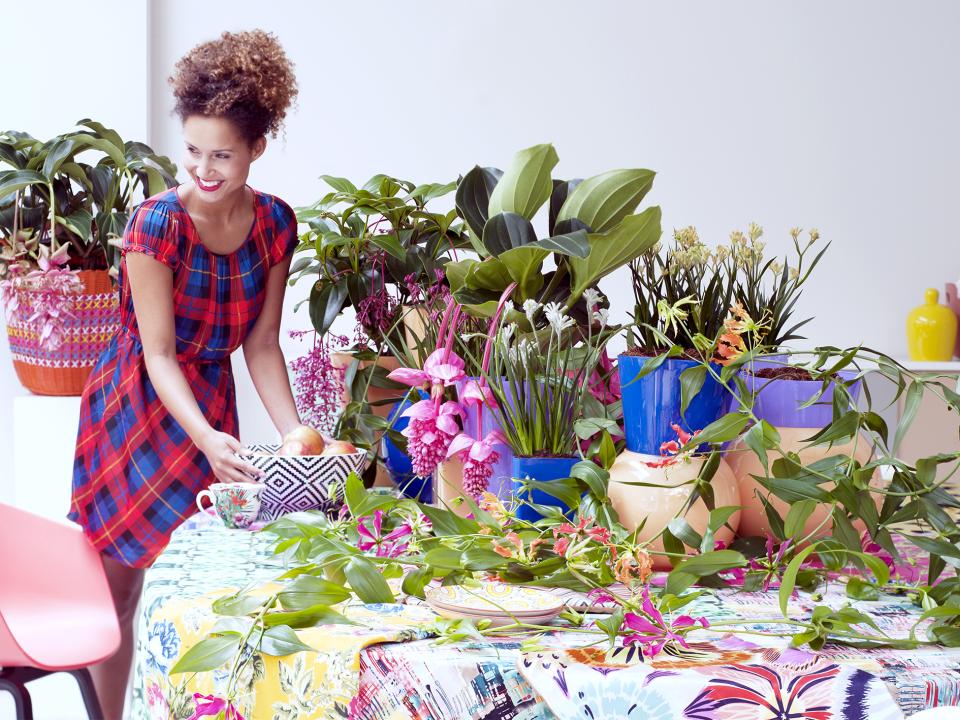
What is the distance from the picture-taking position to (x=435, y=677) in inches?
24.2

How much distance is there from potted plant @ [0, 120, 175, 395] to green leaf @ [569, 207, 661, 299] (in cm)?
154

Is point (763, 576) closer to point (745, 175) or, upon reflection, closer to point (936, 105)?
point (745, 175)

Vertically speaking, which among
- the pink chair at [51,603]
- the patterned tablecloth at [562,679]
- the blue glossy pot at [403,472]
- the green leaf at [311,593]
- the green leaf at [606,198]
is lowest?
the pink chair at [51,603]

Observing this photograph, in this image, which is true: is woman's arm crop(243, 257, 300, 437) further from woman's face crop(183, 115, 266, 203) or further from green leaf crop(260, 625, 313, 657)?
green leaf crop(260, 625, 313, 657)

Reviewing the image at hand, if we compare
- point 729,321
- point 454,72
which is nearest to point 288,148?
point 454,72

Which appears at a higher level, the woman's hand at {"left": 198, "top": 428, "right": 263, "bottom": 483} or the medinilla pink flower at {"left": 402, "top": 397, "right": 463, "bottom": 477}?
the medinilla pink flower at {"left": 402, "top": 397, "right": 463, "bottom": 477}

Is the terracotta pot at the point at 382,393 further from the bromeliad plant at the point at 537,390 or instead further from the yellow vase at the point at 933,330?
the yellow vase at the point at 933,330

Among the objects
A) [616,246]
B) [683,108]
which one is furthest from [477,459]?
[683,108]

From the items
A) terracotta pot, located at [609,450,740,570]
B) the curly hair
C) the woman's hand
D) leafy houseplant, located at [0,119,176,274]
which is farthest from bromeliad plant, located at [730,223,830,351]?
leafy houseplant, located at [0,119,176,274]

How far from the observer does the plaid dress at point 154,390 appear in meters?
1.52

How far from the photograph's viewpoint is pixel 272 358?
157 centimetres

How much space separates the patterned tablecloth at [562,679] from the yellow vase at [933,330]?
2933mm

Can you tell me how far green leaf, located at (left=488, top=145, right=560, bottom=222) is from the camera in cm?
103

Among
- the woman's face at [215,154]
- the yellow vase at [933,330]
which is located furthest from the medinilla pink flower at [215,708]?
the yellow vase at [933,330]
